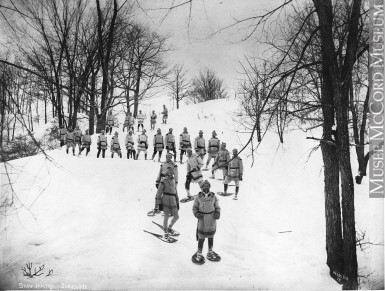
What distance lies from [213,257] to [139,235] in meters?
1.86

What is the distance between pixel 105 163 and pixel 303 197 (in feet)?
24.7

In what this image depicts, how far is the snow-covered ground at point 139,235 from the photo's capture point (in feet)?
19.8

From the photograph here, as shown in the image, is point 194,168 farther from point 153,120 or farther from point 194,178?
point 153,120

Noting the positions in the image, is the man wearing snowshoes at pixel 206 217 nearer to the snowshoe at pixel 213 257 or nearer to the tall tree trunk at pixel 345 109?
the snowshoe at pixel 213 257

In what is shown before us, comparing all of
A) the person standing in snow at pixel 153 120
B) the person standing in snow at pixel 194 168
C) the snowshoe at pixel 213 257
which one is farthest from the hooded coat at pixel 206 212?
the person standing in snow at pixel 153 120

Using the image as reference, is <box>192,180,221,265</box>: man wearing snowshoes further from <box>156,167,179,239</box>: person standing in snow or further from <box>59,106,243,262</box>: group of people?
<box>156,167,179,239</box>: person standing in snow

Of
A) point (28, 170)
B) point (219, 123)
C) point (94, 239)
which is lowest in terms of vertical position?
point (94, 239)

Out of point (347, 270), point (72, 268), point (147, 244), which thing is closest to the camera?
point (347, 270)

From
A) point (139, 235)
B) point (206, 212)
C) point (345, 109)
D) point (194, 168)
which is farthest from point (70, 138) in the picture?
point (345, 109)

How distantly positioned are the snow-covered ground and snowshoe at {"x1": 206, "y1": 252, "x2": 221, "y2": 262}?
3.8 inches

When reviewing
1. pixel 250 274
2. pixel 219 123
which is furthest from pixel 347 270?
pixel 219 123

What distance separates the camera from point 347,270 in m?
5.47

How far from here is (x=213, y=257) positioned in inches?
262

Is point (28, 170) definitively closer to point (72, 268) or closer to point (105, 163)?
point (105, 163)
